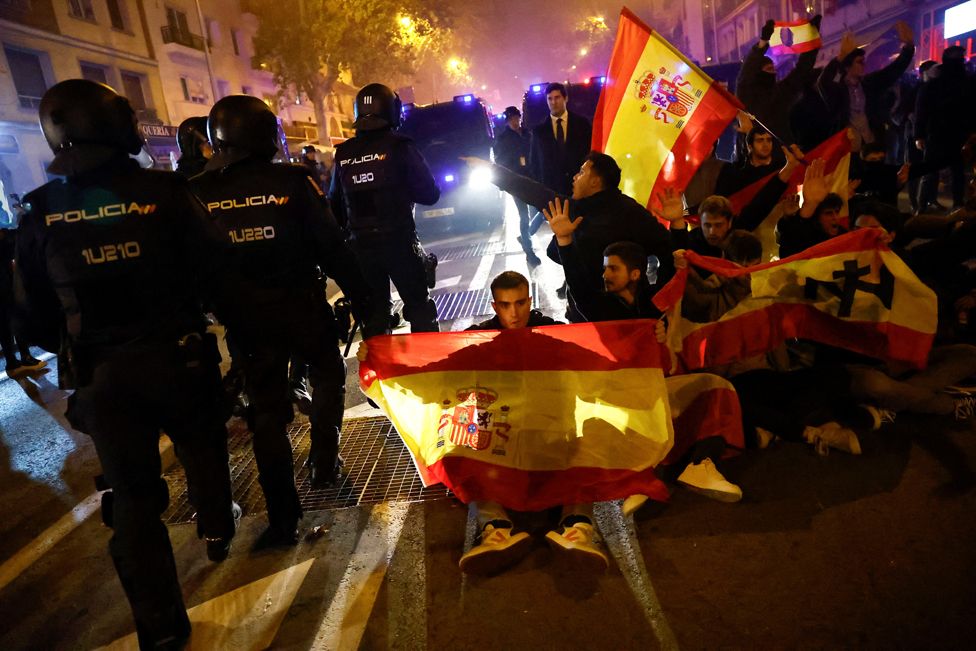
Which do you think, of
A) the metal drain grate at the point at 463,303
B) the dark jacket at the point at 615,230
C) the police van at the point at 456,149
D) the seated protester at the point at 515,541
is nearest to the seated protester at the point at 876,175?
the dark jacket at the point at 615,230

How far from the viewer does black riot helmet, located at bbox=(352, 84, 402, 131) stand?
4625mm

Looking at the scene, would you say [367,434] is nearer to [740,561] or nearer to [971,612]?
[740,561]

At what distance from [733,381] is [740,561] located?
1500mm

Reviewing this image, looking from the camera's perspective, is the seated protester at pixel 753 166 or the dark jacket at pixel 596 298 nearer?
the dark jacket at pixel 596 298

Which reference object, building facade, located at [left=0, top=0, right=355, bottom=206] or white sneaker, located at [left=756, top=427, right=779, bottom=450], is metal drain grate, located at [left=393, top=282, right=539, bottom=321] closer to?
white sneaker, located at [left=756, top=427, right=779, bottom=450]

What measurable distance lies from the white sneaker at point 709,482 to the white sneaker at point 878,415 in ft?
3.75

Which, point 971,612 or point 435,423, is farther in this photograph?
point 435,423

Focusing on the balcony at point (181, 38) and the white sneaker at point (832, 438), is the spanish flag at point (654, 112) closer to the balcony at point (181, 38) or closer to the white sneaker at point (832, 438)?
the white sneaker at point (832, 438)

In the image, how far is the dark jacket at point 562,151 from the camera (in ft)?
24.1

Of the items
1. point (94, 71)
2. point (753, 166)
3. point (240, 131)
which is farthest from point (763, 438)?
point (94, 71)

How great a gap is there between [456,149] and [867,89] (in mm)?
7084

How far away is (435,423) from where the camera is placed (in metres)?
3.37

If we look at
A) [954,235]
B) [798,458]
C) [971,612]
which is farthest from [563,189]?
[971,612]

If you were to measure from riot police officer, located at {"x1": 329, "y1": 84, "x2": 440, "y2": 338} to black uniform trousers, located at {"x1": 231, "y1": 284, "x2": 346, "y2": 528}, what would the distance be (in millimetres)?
1132
